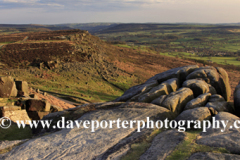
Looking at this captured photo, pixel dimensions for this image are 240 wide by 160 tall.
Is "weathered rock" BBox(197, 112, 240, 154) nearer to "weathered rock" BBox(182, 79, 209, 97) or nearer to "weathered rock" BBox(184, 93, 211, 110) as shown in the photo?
"weathered rock" BBox(184, 93, 211, 110)

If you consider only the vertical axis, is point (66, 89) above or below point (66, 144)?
below

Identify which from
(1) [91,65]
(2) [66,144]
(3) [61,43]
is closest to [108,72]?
(1) [91,65]

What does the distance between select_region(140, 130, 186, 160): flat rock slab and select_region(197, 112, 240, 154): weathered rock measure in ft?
5.32

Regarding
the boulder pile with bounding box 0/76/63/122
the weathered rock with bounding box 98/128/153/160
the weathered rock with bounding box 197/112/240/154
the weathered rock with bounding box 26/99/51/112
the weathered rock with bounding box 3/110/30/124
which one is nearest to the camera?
the weathered rock with bounding box 197/112/240/154

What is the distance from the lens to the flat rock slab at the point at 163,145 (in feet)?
42.2

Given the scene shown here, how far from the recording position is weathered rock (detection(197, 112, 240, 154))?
505 inches

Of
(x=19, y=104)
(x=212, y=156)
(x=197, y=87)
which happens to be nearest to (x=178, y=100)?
(x=197, y=87)

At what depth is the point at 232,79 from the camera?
3260 inches

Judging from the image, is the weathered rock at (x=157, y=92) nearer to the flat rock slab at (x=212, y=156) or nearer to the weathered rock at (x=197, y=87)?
the weathered rock at (x=197, y=87)

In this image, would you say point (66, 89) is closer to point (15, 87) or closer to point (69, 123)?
point (15, 87)

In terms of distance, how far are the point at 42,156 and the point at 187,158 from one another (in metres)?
10.2

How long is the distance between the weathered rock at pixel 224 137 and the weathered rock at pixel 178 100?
5.27 m

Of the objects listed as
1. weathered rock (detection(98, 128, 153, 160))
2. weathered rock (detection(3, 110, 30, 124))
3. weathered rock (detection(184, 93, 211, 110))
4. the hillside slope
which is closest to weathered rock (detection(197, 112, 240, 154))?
weathered rock (detection(98, 128, 153, 160))

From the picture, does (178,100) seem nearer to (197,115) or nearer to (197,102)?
(197,102)
